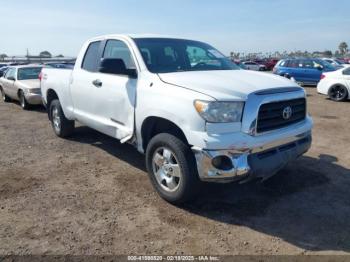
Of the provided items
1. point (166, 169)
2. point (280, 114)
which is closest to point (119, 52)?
point (166, 169)

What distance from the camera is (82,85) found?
18.4 feet

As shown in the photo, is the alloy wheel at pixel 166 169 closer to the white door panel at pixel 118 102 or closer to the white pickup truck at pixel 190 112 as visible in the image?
the white pickup truck at pixel 190 112

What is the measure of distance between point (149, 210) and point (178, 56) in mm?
2231

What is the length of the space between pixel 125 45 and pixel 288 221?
3.14m

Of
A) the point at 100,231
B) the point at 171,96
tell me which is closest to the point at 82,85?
the point at 171,96

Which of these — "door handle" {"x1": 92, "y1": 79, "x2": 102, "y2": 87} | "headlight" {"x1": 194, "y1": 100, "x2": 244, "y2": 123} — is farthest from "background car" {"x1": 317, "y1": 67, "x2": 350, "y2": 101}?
"headlight" {"x1": 194, "y1": 100, "x2": 244, "y2": 123}

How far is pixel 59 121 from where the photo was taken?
22.8 feet

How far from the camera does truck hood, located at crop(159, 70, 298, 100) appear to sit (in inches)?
142

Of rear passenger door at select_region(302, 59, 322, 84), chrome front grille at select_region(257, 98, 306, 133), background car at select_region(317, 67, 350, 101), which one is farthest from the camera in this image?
rear passenger door at select_region(302, 59, 322, 84)

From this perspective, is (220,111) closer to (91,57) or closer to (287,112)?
(287,112)

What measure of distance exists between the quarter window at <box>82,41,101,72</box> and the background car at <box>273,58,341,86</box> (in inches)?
547

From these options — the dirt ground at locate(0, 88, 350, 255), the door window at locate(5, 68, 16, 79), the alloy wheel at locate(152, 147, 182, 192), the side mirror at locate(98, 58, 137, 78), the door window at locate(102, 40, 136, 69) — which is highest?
the door window at locate(102, 40, 136, 69)

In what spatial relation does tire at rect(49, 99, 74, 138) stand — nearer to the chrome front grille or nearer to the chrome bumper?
the chrome bumper

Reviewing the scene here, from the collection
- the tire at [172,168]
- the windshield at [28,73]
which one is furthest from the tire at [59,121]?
the windshield at [28,73]
